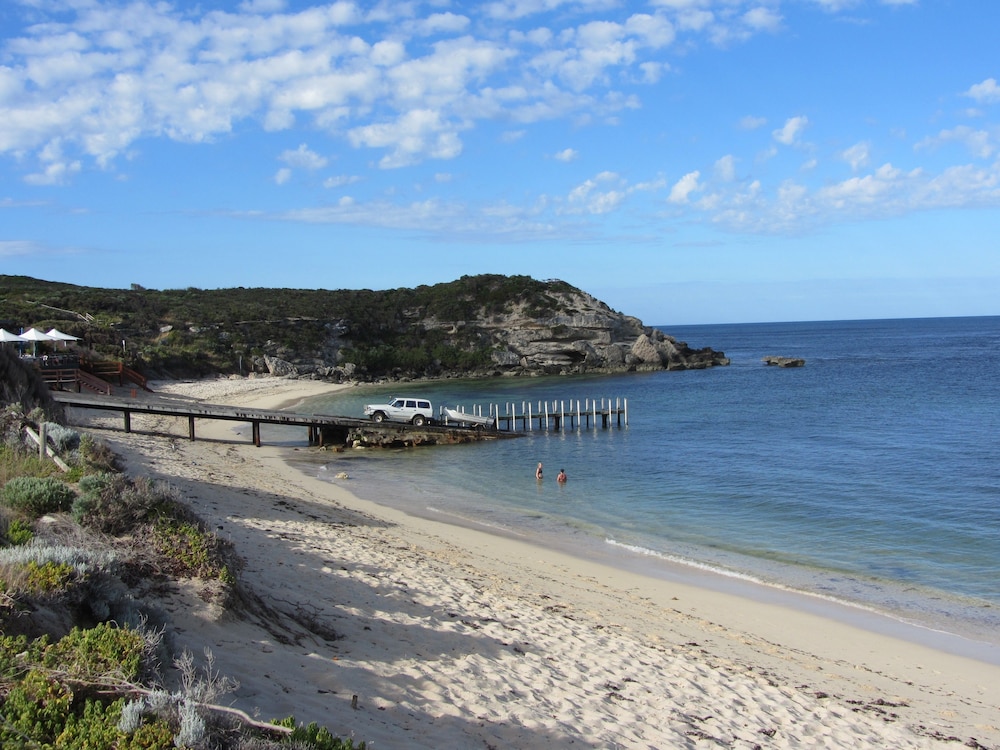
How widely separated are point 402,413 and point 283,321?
1668 inches

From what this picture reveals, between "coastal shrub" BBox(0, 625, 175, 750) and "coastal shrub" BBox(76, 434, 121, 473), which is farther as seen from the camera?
"coastal shrub" BBox(76, 434, 121, 473)

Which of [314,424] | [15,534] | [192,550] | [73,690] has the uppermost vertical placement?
[15,534]

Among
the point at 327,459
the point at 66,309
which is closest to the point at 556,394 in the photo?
the point at 327,459

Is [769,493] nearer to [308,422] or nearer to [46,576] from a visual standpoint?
[308,422]

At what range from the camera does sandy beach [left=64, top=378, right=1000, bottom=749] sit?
6906mm

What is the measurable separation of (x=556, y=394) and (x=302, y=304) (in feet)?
129

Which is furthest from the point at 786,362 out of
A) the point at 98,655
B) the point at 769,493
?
the point at 98,655

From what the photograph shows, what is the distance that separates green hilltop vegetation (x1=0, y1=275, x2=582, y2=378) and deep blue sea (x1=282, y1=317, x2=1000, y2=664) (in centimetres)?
1905

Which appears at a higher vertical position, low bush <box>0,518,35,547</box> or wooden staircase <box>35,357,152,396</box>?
wooden staircase <box>35,357,152,396</box>

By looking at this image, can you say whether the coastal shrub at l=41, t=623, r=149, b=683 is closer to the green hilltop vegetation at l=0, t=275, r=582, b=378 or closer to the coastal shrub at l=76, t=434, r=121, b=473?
the coastal shrub at l=76, t=434, r=121, b=473

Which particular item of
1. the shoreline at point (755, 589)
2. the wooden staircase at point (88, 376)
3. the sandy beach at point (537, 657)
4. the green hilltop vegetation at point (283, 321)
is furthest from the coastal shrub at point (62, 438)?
the green hilltop vegetation at point (283, 321)

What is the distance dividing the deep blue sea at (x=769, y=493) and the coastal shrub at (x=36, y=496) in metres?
11.2

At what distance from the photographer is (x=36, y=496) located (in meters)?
9.12

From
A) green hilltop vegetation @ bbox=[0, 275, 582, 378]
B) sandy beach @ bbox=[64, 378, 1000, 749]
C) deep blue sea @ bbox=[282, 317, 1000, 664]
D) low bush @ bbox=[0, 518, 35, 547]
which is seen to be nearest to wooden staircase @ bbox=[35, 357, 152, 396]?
green hilltop vegetation @ bbox=[0, 275, 582, 378]
